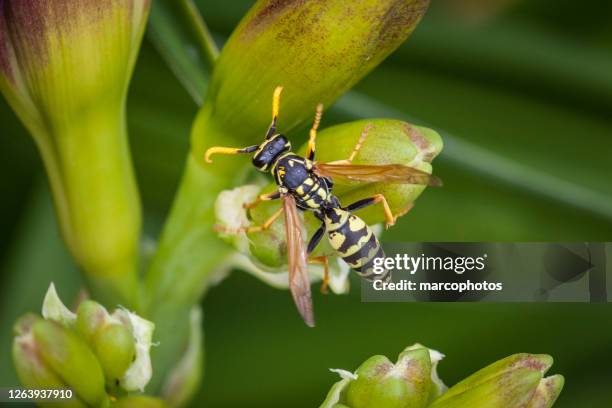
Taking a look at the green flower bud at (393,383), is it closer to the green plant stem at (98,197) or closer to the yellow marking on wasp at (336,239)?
the yellow marking on wasp at (336,239)

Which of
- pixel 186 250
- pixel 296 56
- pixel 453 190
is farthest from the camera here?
pixel 453 190

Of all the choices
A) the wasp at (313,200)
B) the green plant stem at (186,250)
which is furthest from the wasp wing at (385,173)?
the green plant stem at (186,250)

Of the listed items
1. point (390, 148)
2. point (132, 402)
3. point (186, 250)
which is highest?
point (390, 148)

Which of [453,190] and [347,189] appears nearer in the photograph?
[347,189]

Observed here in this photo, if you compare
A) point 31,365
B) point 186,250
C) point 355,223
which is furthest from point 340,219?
point 31,365

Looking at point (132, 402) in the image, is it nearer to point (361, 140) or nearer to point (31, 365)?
point (31, 365)

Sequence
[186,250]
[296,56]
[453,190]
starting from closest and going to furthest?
[296,56] < [186,250] < [453,190]

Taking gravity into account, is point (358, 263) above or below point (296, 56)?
below

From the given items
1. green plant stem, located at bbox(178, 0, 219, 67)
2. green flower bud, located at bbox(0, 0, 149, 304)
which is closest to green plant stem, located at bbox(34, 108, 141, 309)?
green flower bud, located at bbox(0, 0, 149, 304)
